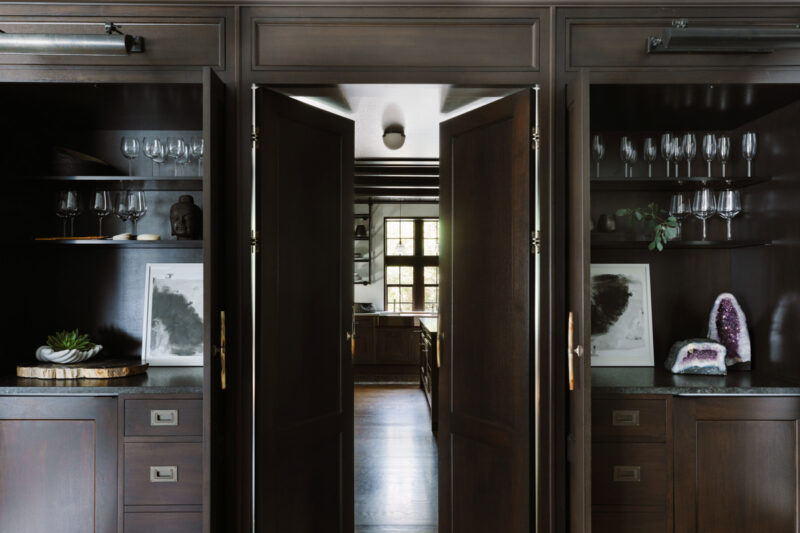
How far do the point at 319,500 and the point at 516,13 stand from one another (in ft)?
8.23

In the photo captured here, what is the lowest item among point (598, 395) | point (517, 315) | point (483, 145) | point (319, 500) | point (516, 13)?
point (319, 500)

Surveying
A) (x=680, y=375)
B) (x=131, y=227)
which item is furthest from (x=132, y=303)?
(x=680, y=375)

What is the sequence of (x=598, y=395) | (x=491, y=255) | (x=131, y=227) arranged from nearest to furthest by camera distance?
(x=598, y=395)
(x=491, y=255)
(x=131, y=227)

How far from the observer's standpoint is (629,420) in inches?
86.1

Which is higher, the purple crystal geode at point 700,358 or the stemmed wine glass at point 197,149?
the stemmed wine glass at point 197,149

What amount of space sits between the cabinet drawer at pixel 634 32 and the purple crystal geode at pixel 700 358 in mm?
1336

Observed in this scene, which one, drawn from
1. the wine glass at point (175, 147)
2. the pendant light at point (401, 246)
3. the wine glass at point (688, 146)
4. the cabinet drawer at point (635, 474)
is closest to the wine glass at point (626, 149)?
the wine glass at point (688, 146)

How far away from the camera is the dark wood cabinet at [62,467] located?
2.13m

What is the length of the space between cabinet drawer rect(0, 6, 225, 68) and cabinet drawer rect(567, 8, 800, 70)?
1.66 metres

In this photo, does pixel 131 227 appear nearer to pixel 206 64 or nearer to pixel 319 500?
pixel 206 64

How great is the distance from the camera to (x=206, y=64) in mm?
2295

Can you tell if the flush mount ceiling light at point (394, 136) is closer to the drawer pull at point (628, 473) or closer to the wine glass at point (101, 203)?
the wine glass at point (101, 203)

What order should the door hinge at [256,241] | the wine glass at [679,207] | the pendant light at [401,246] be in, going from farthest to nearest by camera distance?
the pendant light at [401,246] < the wine glass at [679,207] < the door hinge at [256,241]

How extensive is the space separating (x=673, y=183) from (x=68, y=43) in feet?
9.59
